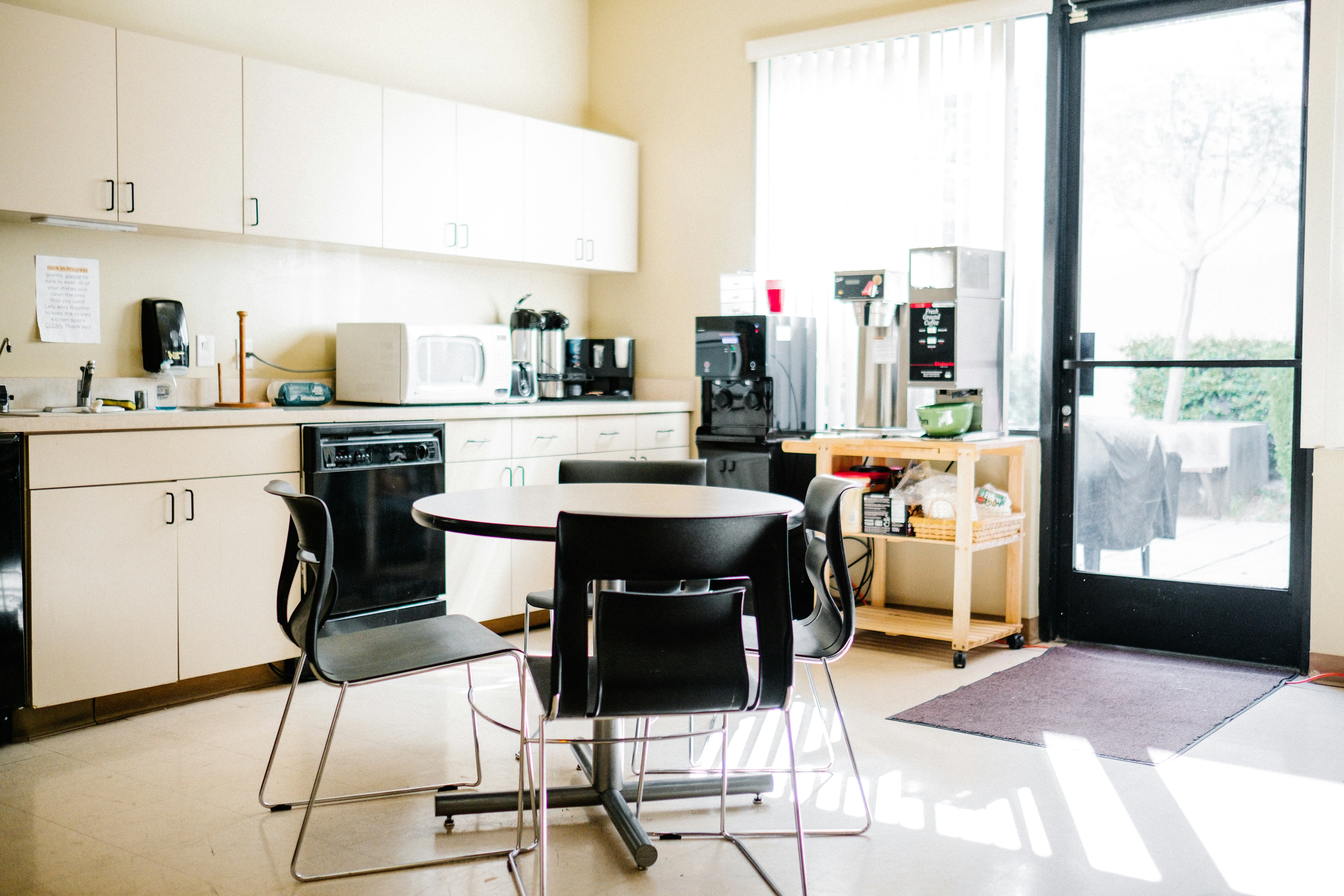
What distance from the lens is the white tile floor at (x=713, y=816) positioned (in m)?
2.38

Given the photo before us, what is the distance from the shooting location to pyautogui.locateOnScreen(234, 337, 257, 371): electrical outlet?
434cm

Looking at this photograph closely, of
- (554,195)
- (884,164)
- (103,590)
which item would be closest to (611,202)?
(554,195)

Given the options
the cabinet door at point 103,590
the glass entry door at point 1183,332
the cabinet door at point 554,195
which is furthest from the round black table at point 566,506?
the cabinet door at point 554,195

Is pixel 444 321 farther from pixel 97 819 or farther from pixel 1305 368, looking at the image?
pixel 1305 368

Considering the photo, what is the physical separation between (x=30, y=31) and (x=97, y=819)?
232cm

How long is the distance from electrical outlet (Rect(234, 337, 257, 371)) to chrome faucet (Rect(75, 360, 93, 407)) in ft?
1.94

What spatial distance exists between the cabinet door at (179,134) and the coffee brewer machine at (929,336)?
229 centimetres

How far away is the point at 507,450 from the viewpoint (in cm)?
458

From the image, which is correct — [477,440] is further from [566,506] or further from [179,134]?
[566,506]

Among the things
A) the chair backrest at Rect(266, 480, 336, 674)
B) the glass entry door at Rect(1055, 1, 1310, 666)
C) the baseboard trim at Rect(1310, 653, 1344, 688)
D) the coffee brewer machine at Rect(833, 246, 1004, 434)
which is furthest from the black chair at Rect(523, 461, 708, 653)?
the baseboard trim at Rect(1310, 653, 1344, 688)

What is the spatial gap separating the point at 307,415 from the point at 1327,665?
142 inches

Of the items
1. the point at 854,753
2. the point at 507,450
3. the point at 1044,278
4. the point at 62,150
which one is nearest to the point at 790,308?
the point at 1044,278

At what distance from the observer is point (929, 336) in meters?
4.38

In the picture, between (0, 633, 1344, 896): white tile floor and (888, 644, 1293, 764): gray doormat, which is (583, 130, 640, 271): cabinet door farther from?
(888, 644, 1293, 764): gray doormat
